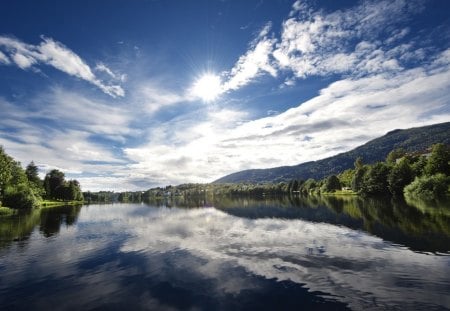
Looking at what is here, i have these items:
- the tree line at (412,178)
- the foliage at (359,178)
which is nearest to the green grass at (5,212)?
the tree line at (412,178)

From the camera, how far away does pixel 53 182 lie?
180 metres

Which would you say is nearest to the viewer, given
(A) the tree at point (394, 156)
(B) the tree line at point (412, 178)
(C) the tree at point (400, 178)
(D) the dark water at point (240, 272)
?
(D) the dark water at point (240, 272)

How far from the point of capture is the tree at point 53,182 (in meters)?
179

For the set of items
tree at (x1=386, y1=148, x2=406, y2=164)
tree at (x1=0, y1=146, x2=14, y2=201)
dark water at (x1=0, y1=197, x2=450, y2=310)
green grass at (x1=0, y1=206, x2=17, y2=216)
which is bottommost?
dark water at (x1=0, y1=197, x2=450, y2=310)

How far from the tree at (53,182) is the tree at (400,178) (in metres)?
185

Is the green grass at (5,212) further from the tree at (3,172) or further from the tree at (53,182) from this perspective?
the tree at (53,182)

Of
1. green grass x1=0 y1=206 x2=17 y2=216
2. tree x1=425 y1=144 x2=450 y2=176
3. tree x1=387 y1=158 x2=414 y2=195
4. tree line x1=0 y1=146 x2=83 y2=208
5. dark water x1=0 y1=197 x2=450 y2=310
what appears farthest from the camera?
tree x1=387 y1=158 x2=414 y2=195

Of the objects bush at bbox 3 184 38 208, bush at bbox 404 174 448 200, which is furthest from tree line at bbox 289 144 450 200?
bush at bbox 3 184 38 208

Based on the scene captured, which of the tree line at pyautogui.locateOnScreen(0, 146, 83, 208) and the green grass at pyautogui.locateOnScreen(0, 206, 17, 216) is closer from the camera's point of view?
the green grass at pyautogui.locateOnScreen(0, 206, 17, 216)

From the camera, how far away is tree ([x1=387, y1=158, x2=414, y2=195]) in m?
127

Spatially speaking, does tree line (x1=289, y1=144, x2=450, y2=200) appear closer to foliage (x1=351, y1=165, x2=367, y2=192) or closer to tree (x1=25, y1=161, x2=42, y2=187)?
foliage (x1=351, y1=165, x2=367, y2=192)

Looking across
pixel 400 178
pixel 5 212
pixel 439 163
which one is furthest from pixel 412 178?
pixel 5 212

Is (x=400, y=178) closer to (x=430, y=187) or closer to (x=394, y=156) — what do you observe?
(x=430, y=187)

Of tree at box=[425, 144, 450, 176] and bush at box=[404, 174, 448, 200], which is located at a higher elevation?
tree at box=[425, 144, 450, 176]
